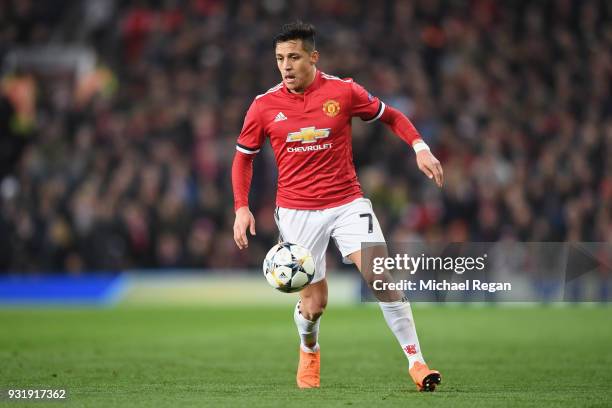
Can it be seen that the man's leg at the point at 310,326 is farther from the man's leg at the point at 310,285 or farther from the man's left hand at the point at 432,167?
the man's left hand at the point at 432,167

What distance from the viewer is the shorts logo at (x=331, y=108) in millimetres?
8148

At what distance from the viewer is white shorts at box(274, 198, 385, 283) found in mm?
8117

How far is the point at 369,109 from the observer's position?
8250 mm

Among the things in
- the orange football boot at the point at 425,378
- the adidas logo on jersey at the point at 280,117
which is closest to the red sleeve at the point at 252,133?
the adidas logo on jersey at the point at 280,117

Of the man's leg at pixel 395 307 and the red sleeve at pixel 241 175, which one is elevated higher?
the red sleeve at pixel 241 175

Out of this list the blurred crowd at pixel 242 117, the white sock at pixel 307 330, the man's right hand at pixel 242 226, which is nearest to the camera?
the man's right hand at pixel 242 226

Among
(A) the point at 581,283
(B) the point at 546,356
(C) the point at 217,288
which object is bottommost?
(C) the point at 217,288

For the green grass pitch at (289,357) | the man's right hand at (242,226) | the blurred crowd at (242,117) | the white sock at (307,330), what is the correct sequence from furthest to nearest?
1. the blurred crowd at (242,117)
2. the white sock at (307,330)
3. the man's right hand at (242,226)
4. the green grass pitch at (289,357)

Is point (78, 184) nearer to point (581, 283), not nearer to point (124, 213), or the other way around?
point (124, 213)

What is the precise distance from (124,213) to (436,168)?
39.2ft

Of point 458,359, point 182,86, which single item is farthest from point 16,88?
point 458,359

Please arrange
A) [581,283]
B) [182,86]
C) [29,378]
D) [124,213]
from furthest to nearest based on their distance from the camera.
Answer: [182,86]
[124,213]
[581,283]
[29,378]

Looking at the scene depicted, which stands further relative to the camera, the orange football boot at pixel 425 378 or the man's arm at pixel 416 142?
the orange football boot at pixel 425 378

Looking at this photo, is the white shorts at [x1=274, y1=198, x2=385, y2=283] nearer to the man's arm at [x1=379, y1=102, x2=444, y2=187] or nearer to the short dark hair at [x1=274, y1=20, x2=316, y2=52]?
the man's arm at [x1=379, y1=102, x2=444, y2=187]
